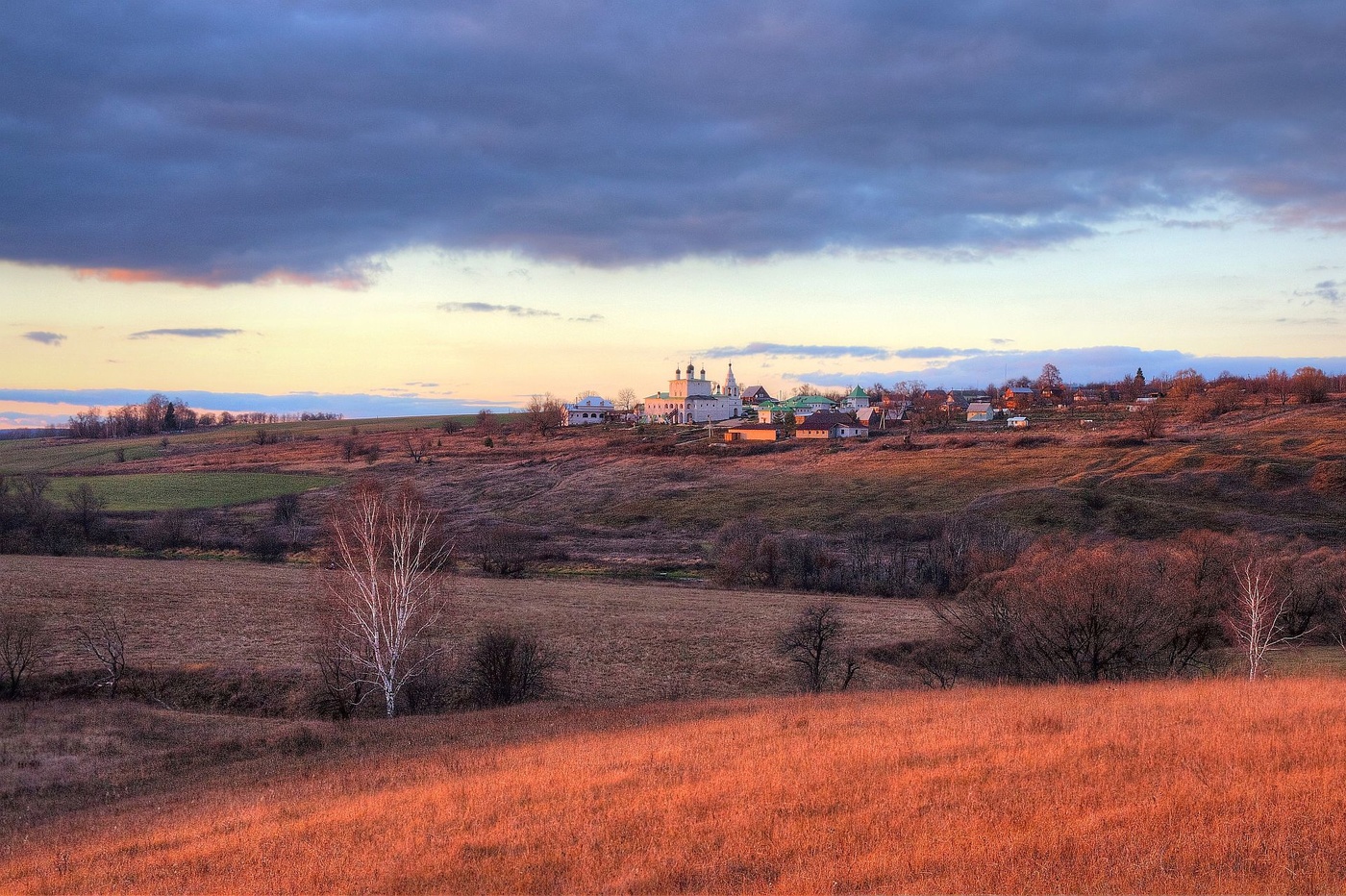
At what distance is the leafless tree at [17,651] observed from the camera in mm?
29953

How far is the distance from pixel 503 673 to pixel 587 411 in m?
153

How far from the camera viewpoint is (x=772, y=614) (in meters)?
50.5

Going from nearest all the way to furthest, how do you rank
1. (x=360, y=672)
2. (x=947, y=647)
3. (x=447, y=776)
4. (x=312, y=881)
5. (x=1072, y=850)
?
(x=1072, y=850) < (x=312, y=881) < (x=447, y=776) < (x=360, y=672) < (x=947, y=647)

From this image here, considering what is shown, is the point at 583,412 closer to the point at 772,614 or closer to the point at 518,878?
the point at 772,614

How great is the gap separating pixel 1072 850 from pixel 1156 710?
1083 centimetres

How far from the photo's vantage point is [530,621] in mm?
45781

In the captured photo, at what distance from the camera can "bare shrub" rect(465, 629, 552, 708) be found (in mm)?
31141

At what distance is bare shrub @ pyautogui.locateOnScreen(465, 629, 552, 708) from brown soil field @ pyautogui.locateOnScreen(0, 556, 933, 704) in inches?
53.8

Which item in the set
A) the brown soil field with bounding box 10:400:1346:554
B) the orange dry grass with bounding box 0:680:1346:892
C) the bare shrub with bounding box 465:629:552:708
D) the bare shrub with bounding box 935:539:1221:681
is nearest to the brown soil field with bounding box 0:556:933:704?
the bare shrub with bounding box 465:629:552:708

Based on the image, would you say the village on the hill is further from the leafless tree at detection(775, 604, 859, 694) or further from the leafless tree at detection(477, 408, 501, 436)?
the leafless tree at detection(775, 604, 859, 694)

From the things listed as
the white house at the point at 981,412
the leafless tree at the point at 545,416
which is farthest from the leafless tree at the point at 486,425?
the white house at the point at 981,412

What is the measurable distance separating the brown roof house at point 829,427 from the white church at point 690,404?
120 ft

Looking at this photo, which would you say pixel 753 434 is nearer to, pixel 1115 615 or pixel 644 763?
pixel 1115 615

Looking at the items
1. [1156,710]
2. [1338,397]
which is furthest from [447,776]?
[1338,397]
